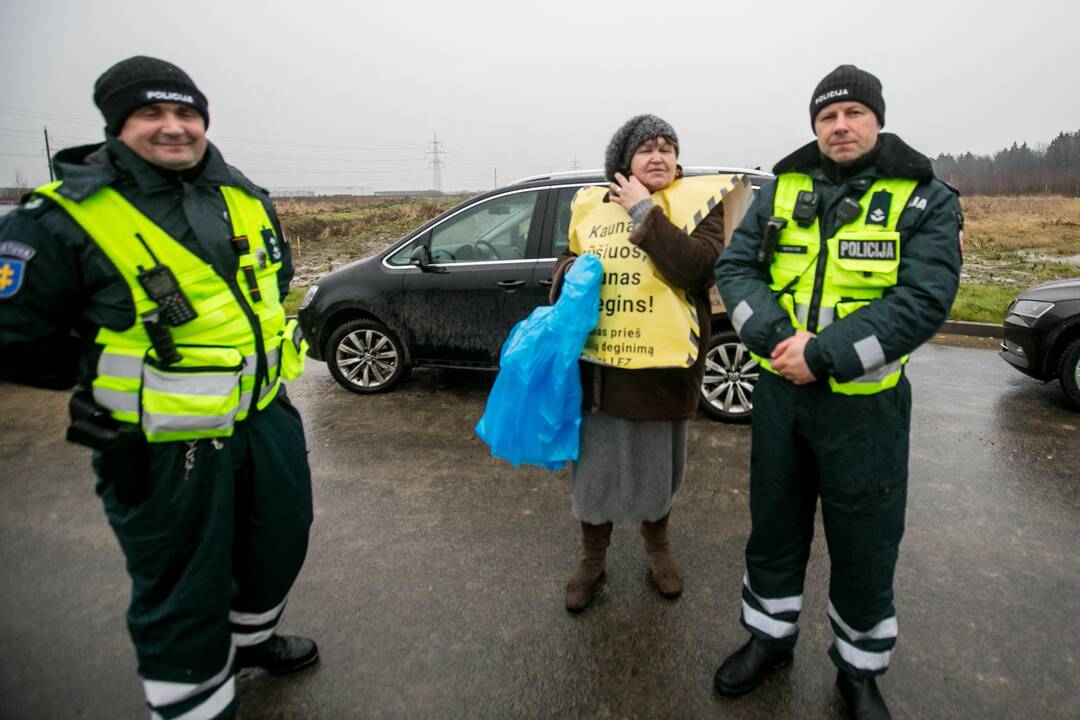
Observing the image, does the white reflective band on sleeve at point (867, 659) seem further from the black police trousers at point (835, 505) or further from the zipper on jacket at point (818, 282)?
the zipper on jacket at point (818, 282)

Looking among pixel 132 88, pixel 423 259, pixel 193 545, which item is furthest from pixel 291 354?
pixel 423 259

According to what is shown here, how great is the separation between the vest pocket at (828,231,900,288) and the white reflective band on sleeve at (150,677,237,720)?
2.17 meters

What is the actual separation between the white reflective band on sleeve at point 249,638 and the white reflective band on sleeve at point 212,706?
0.26 metres

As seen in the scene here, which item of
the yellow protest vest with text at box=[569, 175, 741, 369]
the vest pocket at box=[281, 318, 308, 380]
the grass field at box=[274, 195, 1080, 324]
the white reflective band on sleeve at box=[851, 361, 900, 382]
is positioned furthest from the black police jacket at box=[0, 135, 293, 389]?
the grass field at box=[274, 195, 1080, 324]

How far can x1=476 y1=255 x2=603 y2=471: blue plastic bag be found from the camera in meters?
2.47

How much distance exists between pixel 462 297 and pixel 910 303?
3749 millimetres

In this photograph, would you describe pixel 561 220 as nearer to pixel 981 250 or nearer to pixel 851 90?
pixel 851 90

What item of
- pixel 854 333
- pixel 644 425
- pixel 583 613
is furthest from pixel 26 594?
pixel 854 333

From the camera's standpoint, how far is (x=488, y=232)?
5.24 meters

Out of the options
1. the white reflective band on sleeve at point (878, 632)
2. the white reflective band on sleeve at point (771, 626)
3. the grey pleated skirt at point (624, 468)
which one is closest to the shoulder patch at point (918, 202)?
the grey pleated skirt at point (624, 468)

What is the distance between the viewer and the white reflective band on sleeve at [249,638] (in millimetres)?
2248

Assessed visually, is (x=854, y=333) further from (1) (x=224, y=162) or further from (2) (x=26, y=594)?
(2) (x=26, y=594)

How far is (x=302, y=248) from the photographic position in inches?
866

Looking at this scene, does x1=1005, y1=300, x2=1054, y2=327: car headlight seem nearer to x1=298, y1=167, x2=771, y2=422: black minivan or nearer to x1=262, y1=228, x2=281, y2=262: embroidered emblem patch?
x1=298, y1=167, x2=771, y2=422: black minivan
